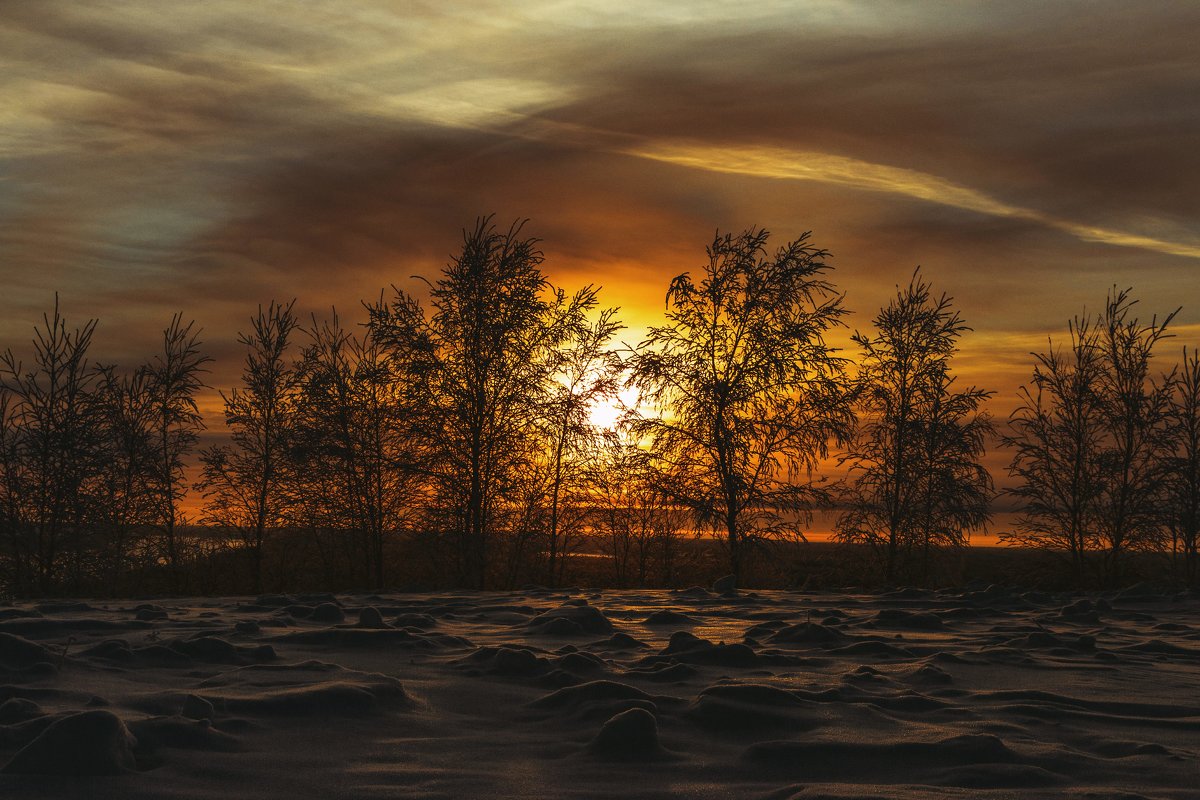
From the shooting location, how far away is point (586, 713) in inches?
121

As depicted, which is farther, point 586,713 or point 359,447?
point 359,447

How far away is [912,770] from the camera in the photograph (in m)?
2.53

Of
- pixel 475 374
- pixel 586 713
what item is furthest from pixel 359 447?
pixel 586 713

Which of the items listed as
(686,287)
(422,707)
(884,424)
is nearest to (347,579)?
(686,287)

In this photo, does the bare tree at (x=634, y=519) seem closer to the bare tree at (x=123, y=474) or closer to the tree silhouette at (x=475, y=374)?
the tree silhouette at (x=475, y=374)

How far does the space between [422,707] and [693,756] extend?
1.01m

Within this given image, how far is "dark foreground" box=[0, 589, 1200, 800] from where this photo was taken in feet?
7.67

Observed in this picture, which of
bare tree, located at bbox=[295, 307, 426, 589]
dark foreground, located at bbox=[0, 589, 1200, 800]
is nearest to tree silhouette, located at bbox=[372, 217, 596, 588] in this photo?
bare tree, located at bbox=[295, 307, 426, 589]

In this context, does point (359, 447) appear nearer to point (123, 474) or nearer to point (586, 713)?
point (123, 474)

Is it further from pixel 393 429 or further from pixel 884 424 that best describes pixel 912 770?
pixel 884 424

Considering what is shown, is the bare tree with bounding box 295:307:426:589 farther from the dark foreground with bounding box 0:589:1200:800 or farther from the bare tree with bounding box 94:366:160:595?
the dark foreground with bounding box 0:589:1200:800

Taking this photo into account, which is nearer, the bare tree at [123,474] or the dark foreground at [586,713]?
the dark foreground at [586,713]

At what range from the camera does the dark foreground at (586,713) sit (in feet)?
7.67

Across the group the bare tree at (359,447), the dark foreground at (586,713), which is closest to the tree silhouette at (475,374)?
the bare tree at (359,447)
